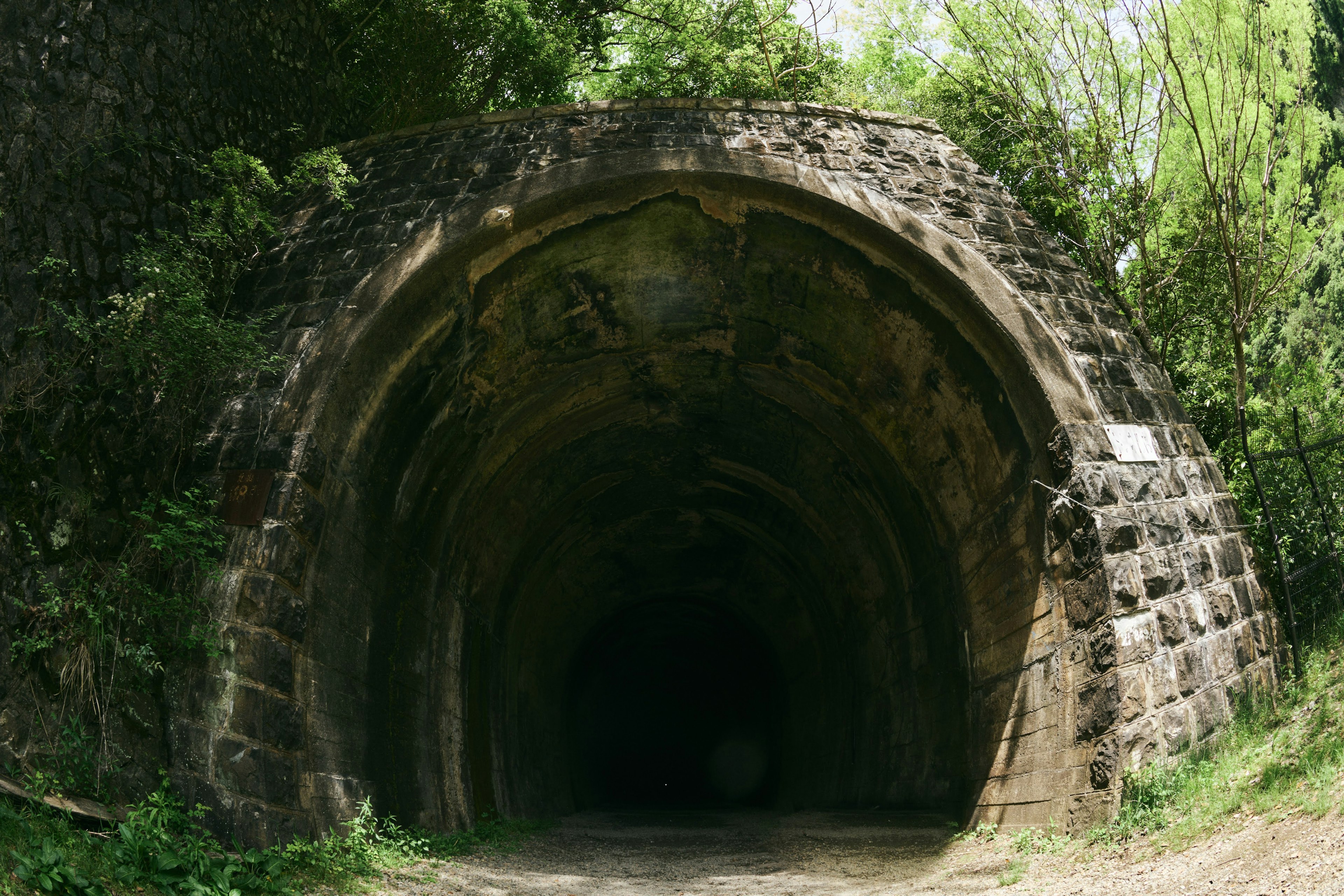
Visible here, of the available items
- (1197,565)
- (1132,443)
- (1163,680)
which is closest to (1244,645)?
(1197,565)

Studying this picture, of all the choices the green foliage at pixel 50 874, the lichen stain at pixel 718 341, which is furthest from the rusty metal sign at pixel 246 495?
the lichen stain at pixel 718 341

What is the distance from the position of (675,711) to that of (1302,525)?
15.8 m

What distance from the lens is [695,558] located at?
13.7m

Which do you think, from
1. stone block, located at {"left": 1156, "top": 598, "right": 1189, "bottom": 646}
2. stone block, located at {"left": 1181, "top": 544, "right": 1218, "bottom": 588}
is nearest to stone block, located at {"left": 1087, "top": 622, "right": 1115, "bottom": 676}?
stone block, located at {"left": 1156, "top": 598, "right": 1189, "bottom": 646}

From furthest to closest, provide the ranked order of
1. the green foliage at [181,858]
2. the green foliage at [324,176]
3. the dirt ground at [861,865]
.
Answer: the green foliage at [324,176]
the green foliage at [181,858]
the dirt ground at [861,865]

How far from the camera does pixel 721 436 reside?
1048 centimetres

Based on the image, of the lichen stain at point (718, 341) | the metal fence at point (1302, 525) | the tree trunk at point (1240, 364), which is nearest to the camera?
the metal fence at point (1302, 525)

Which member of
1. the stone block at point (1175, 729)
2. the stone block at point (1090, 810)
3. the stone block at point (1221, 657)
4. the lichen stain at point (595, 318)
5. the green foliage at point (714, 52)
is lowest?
the stone block at point (1090, 810)

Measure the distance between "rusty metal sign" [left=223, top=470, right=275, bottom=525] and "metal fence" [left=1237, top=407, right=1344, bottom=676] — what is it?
287 inches

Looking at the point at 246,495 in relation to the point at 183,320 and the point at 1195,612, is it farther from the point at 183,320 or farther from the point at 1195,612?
the point at 1195,612

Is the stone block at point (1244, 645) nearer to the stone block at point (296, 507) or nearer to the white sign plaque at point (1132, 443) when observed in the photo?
the white sign plaque at point (1132, 443)

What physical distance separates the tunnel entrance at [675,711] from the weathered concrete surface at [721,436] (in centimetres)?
542

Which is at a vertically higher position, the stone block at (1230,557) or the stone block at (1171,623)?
the stone block at (1230,557)

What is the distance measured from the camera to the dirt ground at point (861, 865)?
172 inches
